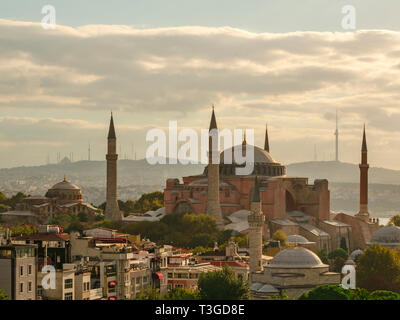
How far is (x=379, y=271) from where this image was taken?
2057 inches

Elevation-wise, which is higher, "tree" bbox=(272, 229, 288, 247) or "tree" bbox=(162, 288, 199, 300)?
"tree" bbox=(272, 229, 288, 247)

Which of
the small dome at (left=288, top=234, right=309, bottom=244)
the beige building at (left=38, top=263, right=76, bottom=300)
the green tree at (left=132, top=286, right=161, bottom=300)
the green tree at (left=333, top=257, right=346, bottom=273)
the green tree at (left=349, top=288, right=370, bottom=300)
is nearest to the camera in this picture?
the beige building at (left=38, top=263, right=76, bottom=300)

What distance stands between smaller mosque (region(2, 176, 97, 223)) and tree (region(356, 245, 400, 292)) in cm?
4138

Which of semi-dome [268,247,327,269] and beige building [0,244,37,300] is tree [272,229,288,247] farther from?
beige building [0,244,37,300]

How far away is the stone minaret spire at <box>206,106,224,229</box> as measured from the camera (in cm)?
7356

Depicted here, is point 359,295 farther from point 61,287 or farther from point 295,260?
point 61,287

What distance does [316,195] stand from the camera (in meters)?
81.1

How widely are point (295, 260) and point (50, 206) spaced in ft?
160

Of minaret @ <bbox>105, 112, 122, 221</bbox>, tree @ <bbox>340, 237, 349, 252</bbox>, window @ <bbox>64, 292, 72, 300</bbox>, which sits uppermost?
minaret @ <bbox>105, 112, 122, 221</bbox>

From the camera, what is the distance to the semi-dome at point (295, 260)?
46.9 m

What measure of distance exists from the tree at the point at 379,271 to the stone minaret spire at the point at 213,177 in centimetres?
2127

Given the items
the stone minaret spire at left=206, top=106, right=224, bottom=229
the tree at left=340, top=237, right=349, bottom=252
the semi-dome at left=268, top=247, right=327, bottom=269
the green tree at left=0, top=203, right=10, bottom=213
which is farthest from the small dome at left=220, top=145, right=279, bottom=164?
the semi-dome at left=268, top=247, right=327, bottom=269

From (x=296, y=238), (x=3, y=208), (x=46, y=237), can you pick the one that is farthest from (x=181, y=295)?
(x=3, y=208)
